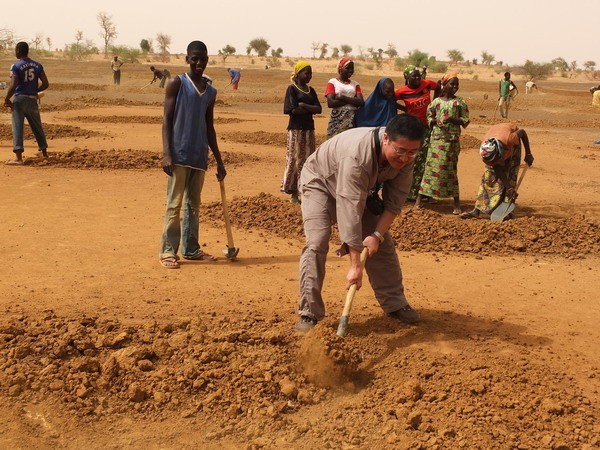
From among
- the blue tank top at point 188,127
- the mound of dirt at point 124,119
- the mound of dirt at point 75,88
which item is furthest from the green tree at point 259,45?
the blue tank top at point 188,127

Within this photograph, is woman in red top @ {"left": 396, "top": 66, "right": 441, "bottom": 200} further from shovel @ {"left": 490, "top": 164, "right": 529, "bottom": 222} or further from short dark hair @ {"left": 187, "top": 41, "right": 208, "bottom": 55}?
short dark hair @ {"left": 187, "top": 41, "right": 208, "bottom": 55}

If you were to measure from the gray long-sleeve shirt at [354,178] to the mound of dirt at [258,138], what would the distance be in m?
10.3

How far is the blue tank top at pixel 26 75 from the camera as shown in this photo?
1088cm

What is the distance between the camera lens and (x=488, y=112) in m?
26.3

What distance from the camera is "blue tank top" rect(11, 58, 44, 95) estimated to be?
1088 centimetres

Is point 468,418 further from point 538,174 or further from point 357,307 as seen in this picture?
point 538,174

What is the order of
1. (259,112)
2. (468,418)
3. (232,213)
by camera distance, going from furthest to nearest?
1. (259,112)
2. (232,213)
3. (468,418)

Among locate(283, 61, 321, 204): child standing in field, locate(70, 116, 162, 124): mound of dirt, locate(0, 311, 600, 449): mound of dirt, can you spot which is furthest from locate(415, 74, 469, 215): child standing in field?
locate(70, 116, 162, 124): mound of dirt

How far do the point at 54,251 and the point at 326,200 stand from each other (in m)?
3.10

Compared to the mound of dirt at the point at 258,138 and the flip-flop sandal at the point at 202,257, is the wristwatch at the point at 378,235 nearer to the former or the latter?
the flip-flop sandal at the point at 202,257

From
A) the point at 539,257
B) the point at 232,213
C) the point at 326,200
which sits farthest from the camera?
the point at 232,213

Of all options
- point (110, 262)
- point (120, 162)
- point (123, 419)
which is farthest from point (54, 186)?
point (123, 419)

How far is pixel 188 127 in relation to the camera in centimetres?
620

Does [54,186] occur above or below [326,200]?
below
